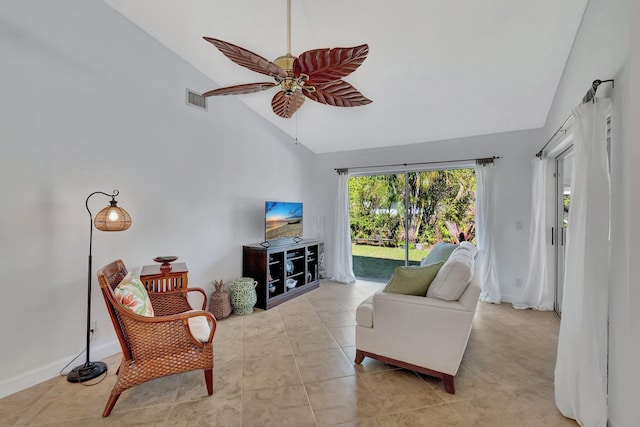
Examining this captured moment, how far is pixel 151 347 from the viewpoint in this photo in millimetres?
1936

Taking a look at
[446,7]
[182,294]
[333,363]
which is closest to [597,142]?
[446,7]

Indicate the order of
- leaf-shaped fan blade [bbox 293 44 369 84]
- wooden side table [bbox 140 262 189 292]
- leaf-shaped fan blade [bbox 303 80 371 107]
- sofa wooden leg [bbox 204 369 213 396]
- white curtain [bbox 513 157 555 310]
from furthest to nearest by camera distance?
white curtain [bbox 513 157 555 310] < wooden side table [bbox 140 262 189 292] < sofa wooden leg [bbox 204 369 213 396] < leaf-shaped fan blade [bbox 303 80 371 107] < leaf-shaped fan blade [bbox 293 44 369 84]

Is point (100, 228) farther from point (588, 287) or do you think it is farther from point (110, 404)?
point (588, 287)

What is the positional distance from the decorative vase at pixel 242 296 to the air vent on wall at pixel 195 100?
228 centimetres

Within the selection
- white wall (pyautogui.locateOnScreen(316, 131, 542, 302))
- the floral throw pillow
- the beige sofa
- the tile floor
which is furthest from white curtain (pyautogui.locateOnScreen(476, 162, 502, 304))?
the floral throw pillow

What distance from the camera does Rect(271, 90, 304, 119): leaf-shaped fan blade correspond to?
84.7 inches

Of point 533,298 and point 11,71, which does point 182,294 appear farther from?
point 533,298

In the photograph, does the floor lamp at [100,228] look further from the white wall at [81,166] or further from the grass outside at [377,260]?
the grass outside at [377,260]

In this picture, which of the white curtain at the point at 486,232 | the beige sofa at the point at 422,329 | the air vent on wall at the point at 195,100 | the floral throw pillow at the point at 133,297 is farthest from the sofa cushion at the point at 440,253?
the air vent on wall at the point at 195,100

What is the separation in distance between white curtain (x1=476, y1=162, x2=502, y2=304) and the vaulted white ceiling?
2.39ft

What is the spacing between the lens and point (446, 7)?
2270mm

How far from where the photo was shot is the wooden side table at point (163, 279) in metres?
2.61

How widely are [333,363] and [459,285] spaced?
50.2 inches

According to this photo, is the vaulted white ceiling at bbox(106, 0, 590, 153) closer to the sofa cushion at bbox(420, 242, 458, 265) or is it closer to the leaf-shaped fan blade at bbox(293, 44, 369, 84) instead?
the leaf-shaped fan blade at bbox(293, 44, 369, 84)
